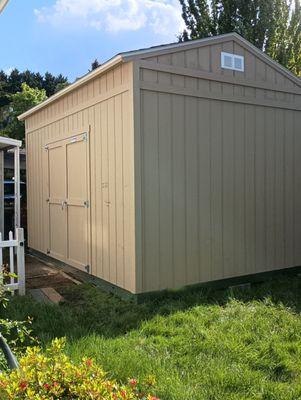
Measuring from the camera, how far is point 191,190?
5.45m

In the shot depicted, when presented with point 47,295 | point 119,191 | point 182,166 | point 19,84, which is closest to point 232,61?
point 182,166

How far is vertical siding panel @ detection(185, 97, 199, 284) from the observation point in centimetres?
540

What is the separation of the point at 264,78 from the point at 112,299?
3.67 meters

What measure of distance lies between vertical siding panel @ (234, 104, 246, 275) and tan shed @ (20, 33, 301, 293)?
0.01 m

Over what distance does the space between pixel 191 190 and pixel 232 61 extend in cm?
Result: 185

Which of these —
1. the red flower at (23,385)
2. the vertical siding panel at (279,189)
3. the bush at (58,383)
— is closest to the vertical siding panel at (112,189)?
the vertical siding panel at (279,189)

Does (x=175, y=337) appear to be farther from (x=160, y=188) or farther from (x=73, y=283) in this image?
(x=73, y=283)

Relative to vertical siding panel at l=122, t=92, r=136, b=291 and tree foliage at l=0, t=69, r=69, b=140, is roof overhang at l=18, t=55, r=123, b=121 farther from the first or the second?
tree foliage at l=0, t=69, r=69, b=140

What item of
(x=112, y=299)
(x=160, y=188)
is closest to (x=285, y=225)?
(x=160, y=188)

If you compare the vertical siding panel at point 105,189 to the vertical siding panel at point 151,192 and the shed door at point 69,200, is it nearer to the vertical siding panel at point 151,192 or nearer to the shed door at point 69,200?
the shed door at point 69,200

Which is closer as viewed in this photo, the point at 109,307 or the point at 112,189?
the point at 109,307

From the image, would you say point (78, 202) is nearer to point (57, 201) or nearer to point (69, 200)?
point (69, 200)

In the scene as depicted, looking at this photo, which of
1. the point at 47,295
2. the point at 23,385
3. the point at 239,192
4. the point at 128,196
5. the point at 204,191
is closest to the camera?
the point at 23,385

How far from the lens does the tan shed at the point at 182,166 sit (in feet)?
16.6
